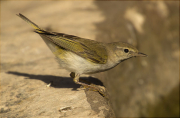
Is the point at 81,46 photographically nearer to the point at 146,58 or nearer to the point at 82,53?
the point at 82,53

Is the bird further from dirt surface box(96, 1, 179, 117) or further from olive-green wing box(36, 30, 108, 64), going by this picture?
dirt surface box(96, 1, 179, 117)

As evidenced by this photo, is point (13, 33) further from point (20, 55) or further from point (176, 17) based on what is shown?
point (176, 17)

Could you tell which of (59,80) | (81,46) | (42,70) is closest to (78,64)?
(81,46)

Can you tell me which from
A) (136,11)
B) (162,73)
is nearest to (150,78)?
(162,73)

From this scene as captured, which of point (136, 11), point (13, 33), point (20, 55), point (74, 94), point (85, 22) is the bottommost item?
point (74, 94)

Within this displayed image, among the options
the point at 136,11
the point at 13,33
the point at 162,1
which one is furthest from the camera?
the point at 162,1

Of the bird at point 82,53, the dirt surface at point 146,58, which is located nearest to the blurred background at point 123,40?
the dirt surface at point 146,58

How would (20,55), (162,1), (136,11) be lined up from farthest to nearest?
1. (162,1)
2. (136,11)
3. (20,55)
